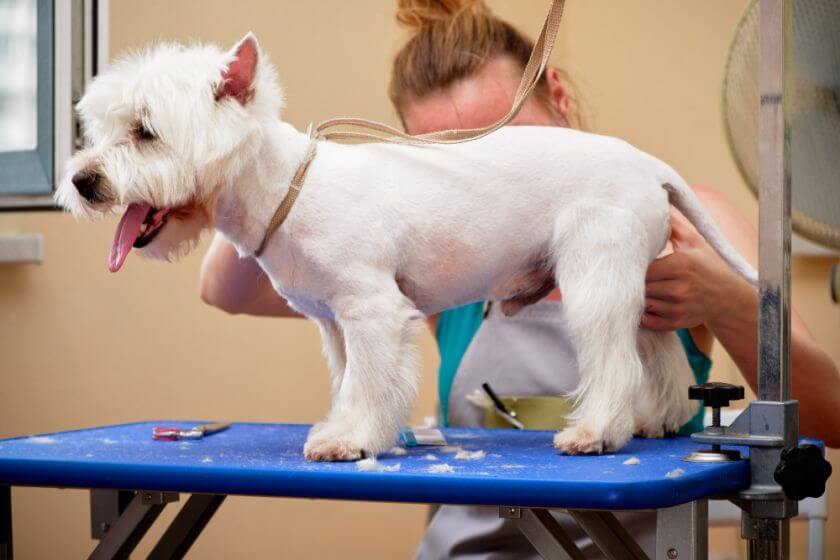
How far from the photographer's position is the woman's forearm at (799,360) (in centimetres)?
112

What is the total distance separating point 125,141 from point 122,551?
429 mm

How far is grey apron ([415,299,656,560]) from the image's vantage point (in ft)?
4.01

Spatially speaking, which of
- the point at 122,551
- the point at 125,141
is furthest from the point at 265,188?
the point at 122,551

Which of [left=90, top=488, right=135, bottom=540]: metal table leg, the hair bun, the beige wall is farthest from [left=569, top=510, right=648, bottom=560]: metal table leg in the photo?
the beige wall

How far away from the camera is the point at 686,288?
1055mm

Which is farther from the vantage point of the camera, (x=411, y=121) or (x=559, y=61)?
(x=559, y=61)

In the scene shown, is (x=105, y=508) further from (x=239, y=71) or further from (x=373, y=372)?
(x=239, y=71)

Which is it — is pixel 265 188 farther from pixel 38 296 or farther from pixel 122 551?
pixel 38 296

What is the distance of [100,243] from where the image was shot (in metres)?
2.12

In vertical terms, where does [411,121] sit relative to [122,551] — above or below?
above

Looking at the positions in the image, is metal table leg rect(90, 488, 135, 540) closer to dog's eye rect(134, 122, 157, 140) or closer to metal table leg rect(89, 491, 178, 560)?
metal table leg rect(89, 491, 178, 560)

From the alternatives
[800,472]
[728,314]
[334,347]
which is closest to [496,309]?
[728,314]

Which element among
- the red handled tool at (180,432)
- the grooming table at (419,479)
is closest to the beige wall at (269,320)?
the red handled tool at (180,432)

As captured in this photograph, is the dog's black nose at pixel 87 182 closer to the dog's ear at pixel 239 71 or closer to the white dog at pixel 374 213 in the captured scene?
the white dog at pixel 374 213
